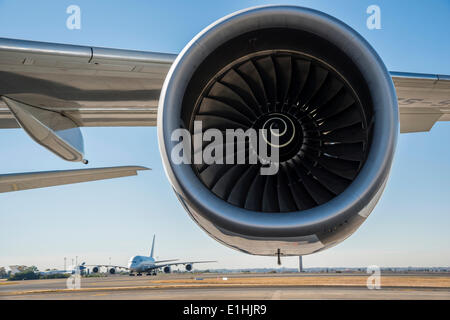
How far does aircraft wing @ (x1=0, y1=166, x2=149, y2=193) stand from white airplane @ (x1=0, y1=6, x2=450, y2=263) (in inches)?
98.9

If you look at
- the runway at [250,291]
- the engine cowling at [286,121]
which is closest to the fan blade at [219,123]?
the engine cowling at [286,121]

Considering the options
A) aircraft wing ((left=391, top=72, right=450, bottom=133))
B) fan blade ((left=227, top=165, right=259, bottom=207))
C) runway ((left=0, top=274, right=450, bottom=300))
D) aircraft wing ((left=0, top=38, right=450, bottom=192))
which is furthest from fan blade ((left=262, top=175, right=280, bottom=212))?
runway ((left=0, top=274, right=450, bottom=300))

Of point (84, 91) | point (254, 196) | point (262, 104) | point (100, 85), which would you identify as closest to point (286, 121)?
point (262, 104)

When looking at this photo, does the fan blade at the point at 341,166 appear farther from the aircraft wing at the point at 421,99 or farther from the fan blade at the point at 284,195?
the aircraft wing at the point at 421,99

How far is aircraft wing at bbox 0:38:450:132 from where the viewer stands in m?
3.44

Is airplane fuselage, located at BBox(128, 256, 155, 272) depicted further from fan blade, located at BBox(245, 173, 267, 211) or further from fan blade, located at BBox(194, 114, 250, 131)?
fan blade, located at BBox(245, 173, 267, 211)

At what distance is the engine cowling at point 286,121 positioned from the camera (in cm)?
285

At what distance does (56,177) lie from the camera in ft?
23.6

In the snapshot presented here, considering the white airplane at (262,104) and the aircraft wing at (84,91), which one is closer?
the white airplane at (262,104)

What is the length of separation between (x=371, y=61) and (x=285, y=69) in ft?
2.67

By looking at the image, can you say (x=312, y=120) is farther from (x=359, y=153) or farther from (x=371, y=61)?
(x=371, y=61)

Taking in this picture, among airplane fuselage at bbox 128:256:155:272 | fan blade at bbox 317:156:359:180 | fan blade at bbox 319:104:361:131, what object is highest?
fan blade at bbox 319:104:361:131

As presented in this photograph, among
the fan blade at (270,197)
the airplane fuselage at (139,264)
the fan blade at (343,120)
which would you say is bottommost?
the airplane fuselage at (139,264)

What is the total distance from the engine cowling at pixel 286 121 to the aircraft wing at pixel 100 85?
0.59 m
